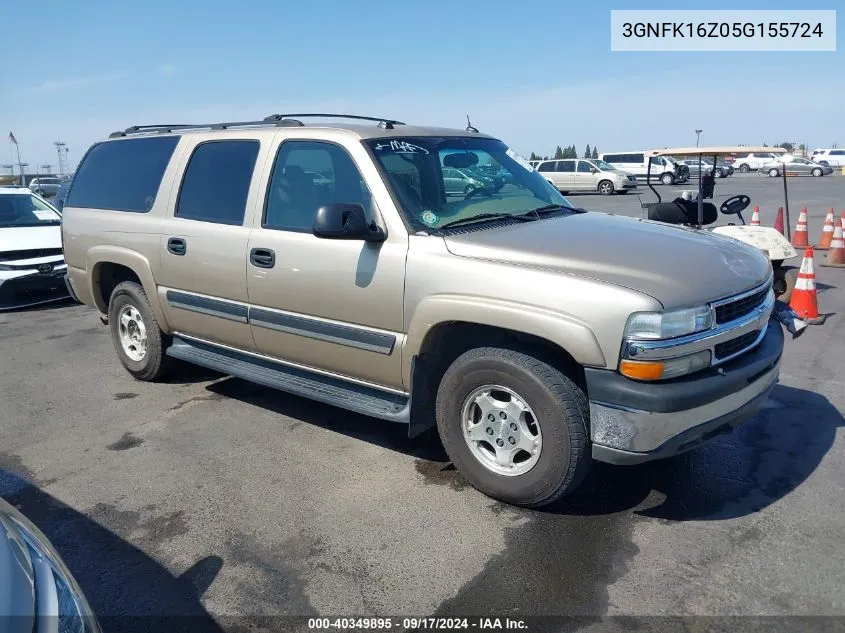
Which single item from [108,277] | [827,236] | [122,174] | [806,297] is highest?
[122,174]

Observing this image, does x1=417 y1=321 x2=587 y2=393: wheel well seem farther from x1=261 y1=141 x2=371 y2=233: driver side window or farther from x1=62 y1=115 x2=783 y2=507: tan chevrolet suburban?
x1=261 y1=141 x2=371 y2=233: driver side window

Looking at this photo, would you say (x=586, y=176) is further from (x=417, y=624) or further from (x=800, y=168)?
(x=417, y=624)

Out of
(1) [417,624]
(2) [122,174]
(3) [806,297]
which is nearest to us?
(1) [417,624]

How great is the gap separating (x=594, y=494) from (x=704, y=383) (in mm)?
940

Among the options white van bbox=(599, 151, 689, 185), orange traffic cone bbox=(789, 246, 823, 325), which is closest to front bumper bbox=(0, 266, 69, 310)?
orange traffic cone bbox=(789, 246, 823, 325)

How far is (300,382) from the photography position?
4.46 metres

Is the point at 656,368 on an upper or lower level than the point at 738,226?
lower

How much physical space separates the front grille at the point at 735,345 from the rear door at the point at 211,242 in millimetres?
2898

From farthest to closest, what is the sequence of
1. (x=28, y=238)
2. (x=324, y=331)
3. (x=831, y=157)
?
(x=831, y=157) < (x=28, y=238) < (x=324, y=331)

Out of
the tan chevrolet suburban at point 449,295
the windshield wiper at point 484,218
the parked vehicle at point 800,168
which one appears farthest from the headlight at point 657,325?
the parked vehicle at point 800,168

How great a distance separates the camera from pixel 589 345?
10.3ft

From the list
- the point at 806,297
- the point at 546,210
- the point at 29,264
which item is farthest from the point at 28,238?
the point at 806,297

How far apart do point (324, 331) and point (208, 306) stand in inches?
45.2

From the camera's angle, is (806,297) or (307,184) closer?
(307,184)
